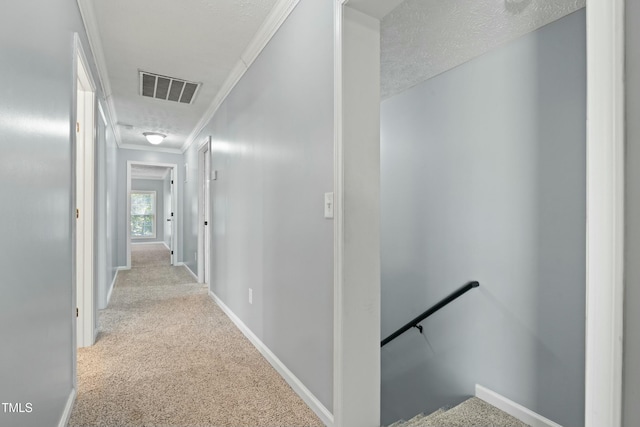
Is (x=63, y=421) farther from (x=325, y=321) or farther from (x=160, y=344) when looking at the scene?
(x=325, y=321)

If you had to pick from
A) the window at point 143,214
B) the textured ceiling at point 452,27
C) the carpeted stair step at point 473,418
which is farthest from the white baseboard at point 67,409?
the window at point 143,214

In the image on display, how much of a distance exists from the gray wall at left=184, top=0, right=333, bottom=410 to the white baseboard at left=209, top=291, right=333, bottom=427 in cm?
4

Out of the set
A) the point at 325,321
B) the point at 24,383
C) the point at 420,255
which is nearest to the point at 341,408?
the point at 325,321

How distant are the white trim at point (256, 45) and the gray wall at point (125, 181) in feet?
9.80

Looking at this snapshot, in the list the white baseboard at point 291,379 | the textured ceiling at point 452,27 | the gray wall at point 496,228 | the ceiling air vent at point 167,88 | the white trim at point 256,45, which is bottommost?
the white baseboard at point 291,379

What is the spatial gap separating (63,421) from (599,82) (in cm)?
242

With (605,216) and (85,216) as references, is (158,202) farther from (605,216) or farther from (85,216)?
(605,216)

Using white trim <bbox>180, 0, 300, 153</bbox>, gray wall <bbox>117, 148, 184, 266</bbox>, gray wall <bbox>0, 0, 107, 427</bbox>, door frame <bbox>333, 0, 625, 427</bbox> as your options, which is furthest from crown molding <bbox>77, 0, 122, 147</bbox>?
door frame <bbox>333, 0, 625, 427</bbox>

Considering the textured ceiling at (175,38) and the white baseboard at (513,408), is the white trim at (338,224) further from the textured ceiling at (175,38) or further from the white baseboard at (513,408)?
the white baseboard at (513,408)

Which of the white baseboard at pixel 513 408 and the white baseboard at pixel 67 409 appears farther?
the white baseboard at pixel 513 408

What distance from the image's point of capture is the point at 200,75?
3.28 m

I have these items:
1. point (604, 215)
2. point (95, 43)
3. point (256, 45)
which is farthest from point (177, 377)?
point (95, 43)

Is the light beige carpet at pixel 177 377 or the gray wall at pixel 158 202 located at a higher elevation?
the gray wall at pixel 158 202

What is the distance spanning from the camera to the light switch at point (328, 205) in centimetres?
160
